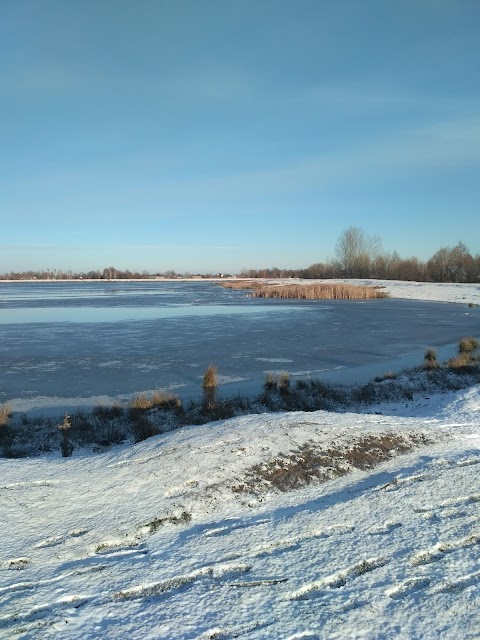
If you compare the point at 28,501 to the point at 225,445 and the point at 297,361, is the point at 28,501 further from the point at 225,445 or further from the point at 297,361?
the point at 297,361

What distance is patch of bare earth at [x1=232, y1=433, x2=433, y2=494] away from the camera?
483cm

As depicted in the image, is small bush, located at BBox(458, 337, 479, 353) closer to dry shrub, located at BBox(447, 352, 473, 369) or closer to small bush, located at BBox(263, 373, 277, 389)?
dry shrub, located at BBox(447, 352, 473, 369)

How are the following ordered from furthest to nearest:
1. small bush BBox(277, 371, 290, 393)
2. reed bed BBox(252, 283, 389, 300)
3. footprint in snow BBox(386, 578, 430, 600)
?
1. reed bed BBox(252, 283, 389, 300)
2. small bush BBox(277, 371, 290, 393)
3. footprint in snow BBox(386, 578, 430, 600)

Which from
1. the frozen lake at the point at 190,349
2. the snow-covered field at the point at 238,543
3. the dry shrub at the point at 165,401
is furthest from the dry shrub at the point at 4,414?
the snow-covered field at the point at 238,543

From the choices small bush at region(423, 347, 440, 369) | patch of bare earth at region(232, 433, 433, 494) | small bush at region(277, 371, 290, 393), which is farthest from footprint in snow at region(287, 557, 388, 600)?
small bush at region(423, 347, 440, 369)

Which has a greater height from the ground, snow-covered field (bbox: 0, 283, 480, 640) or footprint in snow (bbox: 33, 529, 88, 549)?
snow-covered field (bbox: 0, 283, 480, 640)

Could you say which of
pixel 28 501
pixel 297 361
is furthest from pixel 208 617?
pixel 297 361

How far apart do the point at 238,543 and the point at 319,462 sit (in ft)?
5.71

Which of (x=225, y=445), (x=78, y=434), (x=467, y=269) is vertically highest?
(x=467, y=269)

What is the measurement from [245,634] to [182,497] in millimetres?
1885

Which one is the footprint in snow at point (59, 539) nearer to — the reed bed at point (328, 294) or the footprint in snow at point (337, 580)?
the footprint in snow at point (337, 580)

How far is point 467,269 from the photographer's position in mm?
65875

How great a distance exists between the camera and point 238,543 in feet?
12.3

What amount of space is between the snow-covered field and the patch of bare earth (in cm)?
4
